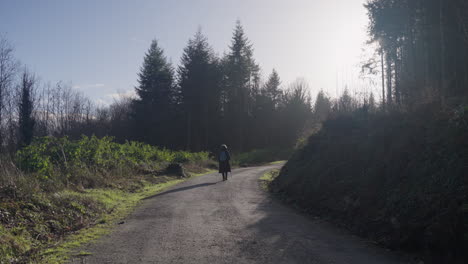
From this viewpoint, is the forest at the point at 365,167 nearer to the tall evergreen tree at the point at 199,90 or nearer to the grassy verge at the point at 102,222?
the grassy verge at the point at 102,222

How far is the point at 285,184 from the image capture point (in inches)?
508

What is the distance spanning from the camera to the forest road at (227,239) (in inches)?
207

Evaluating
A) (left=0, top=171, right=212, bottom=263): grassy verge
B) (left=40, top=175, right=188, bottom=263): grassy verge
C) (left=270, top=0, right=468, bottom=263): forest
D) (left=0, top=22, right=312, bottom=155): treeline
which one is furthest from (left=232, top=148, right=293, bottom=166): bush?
(left=0, top=171, right=212, bottom=263): grassy verge

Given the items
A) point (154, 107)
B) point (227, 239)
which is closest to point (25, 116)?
point (154, 107)

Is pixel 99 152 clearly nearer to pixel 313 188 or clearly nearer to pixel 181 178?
pixel 181 178

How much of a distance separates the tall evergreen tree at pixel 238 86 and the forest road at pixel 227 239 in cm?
3976

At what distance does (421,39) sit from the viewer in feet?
75.2

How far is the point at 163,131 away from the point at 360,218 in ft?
135

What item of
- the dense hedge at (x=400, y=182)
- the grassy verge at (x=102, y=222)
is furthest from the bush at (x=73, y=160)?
the dense hedge at (x=400, y=182)

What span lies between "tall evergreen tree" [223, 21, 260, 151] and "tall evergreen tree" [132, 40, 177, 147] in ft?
29.8

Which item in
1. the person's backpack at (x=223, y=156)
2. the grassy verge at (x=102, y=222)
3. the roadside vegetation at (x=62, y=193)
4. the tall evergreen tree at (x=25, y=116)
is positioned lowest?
the grassy verge at (x=102, y=222)

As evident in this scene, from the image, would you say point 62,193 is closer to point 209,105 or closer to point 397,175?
point 397,175

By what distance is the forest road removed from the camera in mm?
5250

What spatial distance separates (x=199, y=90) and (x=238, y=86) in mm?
7836
